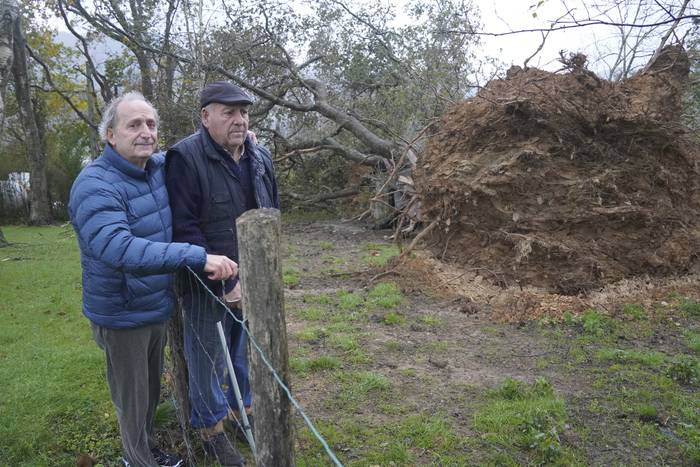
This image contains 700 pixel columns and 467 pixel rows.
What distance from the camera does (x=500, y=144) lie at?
733cm

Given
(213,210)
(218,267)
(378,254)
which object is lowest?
(378,254)

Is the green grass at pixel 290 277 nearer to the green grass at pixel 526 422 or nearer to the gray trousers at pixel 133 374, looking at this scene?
the green grass at pixel 526 422

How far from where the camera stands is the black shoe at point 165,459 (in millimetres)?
3193

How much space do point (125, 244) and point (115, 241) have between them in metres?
0.04

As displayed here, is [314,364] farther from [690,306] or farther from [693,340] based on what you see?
[690,306]

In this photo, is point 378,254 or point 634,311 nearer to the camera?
point 634,311

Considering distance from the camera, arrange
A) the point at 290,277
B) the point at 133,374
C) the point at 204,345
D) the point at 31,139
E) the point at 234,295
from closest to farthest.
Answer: the point at 133,374 → the point at 234,295 → the point at 204,345 → the point at 290,277 → the point at 31,139

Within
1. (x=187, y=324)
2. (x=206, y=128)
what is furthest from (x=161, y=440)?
(x=206, y=128)

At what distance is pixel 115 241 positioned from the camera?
Result: 2375 mm

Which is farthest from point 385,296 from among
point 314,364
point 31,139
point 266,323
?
point 31,139

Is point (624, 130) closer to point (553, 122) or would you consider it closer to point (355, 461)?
point (553, 122)

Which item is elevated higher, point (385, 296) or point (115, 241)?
point (115, 241)

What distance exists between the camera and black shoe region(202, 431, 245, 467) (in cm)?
311

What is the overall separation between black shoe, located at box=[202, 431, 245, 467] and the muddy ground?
38cm
